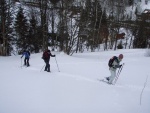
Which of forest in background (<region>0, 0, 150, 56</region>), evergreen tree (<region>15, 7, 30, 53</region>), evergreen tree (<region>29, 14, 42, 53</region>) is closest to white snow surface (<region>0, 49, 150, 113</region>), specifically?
forest in background (<region>0, 0, 150, 56</region>)

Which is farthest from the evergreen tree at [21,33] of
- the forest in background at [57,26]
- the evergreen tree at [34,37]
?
the evergreen tree at [34,37]

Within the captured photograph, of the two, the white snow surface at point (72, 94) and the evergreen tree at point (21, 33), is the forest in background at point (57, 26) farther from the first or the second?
the white snow surface at point (72, 94)

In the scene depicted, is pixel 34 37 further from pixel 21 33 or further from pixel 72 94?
pixel 72 94

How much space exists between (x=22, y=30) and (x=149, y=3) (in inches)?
2176

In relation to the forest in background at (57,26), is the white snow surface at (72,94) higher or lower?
lower

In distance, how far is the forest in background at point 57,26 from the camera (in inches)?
938

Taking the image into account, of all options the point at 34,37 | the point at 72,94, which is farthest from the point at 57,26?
the point at 72,94

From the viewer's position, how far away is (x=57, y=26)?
25.4 meters

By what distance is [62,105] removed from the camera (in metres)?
7.62

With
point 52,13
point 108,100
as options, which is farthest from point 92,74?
point 52,13

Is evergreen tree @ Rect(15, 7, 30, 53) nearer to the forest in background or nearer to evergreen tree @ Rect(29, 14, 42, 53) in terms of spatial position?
the forest in background

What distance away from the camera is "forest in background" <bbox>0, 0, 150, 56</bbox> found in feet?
78.1

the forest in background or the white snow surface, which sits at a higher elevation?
the forest in background

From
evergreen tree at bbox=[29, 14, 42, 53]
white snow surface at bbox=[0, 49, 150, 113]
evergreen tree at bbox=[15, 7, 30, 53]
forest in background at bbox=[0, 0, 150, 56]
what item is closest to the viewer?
white snow surface at bbox=[0, 49, 150, 113]
